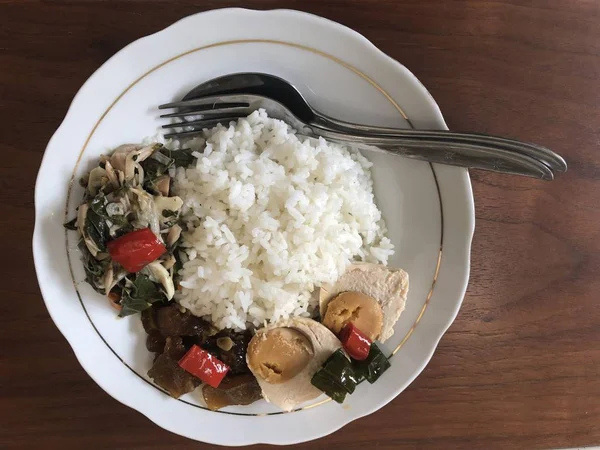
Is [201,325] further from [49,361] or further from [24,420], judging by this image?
[24,420]

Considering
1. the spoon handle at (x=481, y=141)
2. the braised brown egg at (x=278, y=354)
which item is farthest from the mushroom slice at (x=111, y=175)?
the spoon handle at (x=481, y=141)

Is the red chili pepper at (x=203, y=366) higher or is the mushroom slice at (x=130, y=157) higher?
the mushroom slice at (x=130, y=157)

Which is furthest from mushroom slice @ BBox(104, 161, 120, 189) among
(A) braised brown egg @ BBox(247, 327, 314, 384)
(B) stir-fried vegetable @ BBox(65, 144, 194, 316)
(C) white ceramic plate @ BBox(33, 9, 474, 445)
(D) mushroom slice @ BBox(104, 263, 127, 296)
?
(A) braised brown egg @ BBox(247, 327, 314, 384)

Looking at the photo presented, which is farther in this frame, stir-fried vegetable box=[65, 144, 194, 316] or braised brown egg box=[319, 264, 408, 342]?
braised brown egg box=[319, 264, 408, 342]

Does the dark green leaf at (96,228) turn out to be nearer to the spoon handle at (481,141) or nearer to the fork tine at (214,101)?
the fork tine at (214,101)

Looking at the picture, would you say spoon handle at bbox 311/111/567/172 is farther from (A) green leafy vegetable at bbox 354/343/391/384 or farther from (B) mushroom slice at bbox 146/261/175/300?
(B) mushroom slice at bbox 146/261/175/300

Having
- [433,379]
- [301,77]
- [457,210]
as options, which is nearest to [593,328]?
[433,379]
